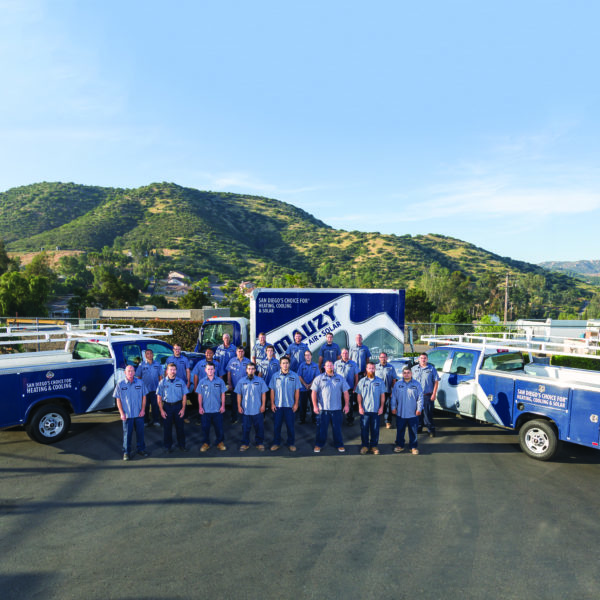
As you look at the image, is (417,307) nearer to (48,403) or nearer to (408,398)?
(408,398)

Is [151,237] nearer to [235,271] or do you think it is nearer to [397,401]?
[235,271]

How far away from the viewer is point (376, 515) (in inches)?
213

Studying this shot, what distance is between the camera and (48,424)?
7926 millimetres

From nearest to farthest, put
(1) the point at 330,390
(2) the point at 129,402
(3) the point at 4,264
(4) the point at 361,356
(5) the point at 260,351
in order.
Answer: (2) the point at 129,402 → (1) the point at 330,390 → (5) the point at 260,351 → (4) the point at 361,356 → (3) the point at 4,264

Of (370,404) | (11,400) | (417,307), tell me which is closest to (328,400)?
(370,404)

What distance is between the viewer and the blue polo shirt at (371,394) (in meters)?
7.45

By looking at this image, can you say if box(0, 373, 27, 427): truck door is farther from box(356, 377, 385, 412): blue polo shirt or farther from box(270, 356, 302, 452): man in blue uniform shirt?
box(356, 377, 385, 412): blue polo shirt

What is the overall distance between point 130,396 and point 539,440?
718 centimetres

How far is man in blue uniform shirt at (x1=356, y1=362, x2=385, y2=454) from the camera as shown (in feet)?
24.4

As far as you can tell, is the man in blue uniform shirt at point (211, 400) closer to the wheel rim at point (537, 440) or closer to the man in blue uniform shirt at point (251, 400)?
the man in blue uniform shirt at point (251, 400)

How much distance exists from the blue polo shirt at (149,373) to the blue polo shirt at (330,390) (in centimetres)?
343

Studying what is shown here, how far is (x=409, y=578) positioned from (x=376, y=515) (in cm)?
124

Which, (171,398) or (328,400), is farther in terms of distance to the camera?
(328,400)

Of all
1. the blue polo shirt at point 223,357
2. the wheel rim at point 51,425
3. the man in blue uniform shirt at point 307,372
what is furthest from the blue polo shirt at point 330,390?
the wheel rim at point 51,425
